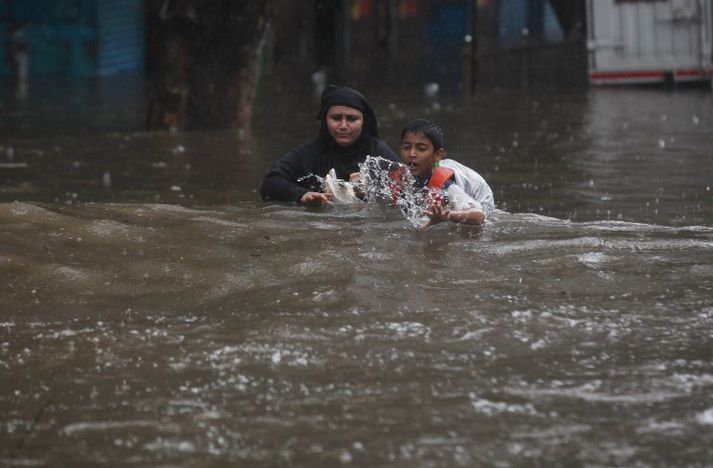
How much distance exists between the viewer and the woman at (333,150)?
8.16m

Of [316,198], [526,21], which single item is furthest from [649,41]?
[316,198]

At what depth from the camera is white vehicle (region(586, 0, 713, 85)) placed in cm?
2264

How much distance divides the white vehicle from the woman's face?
1570cm

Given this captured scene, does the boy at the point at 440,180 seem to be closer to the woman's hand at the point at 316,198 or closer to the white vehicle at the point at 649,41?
the woman's hand at the point at 316,198

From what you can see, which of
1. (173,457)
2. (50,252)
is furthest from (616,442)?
(50,252)

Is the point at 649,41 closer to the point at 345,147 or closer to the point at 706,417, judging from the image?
the point at 345,147

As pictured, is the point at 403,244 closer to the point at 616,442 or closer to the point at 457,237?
the point at 457,237

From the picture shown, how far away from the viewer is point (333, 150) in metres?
8.45

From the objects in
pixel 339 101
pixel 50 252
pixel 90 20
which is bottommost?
pixel 50 252

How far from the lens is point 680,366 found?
4.41 m

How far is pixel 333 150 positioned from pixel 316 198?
0.79 metres

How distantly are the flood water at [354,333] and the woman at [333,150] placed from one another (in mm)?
181

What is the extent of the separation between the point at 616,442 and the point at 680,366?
0.83 metres

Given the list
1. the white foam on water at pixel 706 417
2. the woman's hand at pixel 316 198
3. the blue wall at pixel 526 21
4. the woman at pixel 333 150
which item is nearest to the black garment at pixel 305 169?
the woman at pixel 333 150
